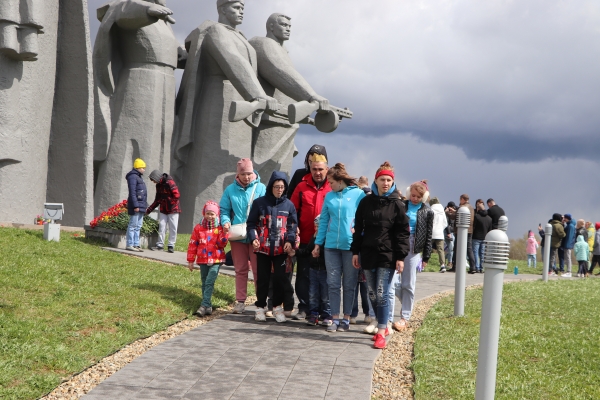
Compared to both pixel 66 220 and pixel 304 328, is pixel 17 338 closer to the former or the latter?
pixel 304 328

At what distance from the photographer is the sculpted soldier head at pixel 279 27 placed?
21.4m

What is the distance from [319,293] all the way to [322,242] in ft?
2.27

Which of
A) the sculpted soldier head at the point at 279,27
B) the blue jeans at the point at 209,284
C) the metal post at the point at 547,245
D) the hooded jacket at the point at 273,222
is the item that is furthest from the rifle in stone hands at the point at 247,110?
the hooded jacket at the point at 273,222

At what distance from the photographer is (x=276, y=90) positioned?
21.9m

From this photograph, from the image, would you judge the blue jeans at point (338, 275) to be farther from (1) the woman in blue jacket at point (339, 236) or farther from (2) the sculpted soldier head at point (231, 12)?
(2) the sculpted soldier head at point (231, 12)

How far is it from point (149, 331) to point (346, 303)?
82.2 inches

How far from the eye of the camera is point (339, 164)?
7.43m

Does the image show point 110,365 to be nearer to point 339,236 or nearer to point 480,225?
point 339,236

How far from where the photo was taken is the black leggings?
7895 mm

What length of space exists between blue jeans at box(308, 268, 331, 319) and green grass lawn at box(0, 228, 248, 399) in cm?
139

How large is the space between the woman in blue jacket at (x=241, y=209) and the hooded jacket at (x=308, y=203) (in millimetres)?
563

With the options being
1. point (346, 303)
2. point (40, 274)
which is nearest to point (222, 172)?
point (40, 274)

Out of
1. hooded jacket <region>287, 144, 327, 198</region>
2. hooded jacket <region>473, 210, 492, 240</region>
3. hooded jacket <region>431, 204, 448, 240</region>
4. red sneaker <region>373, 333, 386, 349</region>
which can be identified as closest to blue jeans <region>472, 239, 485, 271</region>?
hooded jacket <region>473, 210, 492, 240</region>

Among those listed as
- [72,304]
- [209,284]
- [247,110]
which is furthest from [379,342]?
[247,110]
